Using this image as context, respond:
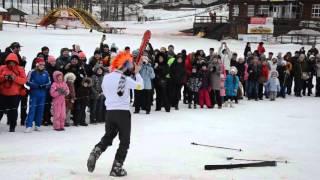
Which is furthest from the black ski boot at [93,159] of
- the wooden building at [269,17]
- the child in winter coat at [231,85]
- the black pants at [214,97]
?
the wooden building at [269,17]

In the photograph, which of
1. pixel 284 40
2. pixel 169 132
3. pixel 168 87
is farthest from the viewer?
pixel 284 40

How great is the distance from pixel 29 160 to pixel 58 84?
3.15m

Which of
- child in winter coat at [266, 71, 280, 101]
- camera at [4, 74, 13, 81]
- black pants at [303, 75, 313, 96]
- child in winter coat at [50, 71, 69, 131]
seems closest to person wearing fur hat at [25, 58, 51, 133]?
child in winter coat at [50, 71, 69, 131]

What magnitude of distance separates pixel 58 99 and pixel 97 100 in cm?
137

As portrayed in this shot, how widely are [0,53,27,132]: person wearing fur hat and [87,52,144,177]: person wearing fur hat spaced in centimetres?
388

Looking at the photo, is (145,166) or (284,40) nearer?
(145,166)

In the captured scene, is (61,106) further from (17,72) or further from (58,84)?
(17,72)

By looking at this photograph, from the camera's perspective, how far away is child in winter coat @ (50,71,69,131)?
36.1ft

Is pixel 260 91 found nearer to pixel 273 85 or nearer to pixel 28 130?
pixel 273 85

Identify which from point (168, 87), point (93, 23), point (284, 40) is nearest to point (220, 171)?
point (168, 87)

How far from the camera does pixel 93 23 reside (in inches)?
2158

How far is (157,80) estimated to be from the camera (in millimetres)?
14352

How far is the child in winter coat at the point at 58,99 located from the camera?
1100 centimetres

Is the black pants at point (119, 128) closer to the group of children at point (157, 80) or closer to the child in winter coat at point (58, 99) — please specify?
the group of children at point (157, 80)
